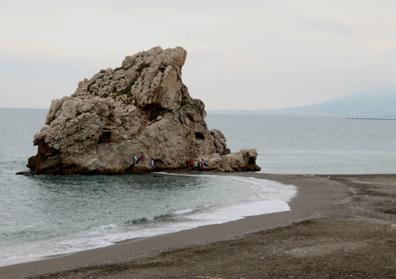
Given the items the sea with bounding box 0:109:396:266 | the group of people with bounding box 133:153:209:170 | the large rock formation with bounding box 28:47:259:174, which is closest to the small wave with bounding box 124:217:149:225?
the sea with bounding box 0:109:396:266

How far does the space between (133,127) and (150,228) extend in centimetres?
3674

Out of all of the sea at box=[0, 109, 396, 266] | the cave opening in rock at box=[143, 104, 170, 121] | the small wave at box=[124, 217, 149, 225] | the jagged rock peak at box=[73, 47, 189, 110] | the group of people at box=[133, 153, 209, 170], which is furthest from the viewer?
the cave opening in rock at box=[143, 104, 170, 121]

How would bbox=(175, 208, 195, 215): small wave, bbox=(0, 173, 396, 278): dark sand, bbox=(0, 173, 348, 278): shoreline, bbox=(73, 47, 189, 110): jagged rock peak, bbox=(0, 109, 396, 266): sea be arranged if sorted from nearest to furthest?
bbox=(0, 173, 396, 278): dark sand, bbox=(0, 173, 348, 278): shoreline, bbox=(0, 109, 396, 266): sea, bbox=(175, 208, 195, 215): small wave, bbox=(73, 47, 189, 110): jagged rock peak

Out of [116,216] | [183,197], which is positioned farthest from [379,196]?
[116,216]

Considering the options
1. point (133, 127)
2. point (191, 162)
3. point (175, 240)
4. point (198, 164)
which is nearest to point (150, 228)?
point (175, 240)

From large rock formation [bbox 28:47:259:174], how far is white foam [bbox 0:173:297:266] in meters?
22.5

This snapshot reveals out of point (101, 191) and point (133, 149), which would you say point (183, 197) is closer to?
point (101, 191)

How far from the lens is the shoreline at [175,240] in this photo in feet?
78.5

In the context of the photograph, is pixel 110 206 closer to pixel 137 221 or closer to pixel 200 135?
pixel 137 221

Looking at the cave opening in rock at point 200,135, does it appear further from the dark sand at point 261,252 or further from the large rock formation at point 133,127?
the dark sand at point 261,252

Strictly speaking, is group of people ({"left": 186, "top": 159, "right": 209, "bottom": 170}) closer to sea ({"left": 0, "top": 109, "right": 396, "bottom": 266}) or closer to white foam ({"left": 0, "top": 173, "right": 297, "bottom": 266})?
sea ({"left": 0, "top": 109, "right": 396, "bottom": 266})

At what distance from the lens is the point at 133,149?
6812 cm

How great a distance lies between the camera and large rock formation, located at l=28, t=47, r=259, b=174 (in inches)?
2594

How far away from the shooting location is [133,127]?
6988 cm
